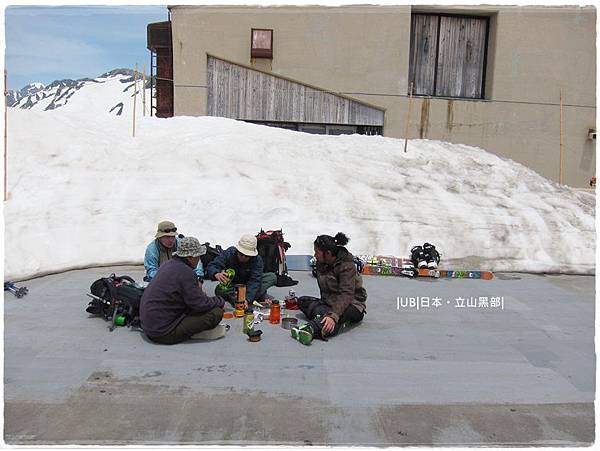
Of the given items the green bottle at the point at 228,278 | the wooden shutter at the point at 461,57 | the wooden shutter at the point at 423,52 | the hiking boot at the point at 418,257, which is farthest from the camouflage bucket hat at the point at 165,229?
the wooden shutter at the point at 461,57

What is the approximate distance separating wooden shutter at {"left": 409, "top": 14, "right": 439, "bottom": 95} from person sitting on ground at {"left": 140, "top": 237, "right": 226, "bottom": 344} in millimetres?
13781

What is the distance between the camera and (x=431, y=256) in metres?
8.57

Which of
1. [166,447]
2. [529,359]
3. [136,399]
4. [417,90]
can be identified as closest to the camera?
[166,447]

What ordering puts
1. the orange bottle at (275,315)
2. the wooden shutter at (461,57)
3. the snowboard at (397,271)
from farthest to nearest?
the wooden shutter at (461,57) → the snowboard at (397,271) → the orange bottle at (275,315)

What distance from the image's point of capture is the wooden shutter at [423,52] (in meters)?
16.5

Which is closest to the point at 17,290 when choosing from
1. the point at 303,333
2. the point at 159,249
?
the point at 159,249

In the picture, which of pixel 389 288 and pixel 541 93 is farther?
pixel 541 93

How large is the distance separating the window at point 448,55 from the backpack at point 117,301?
13637mm

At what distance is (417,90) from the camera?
16875 millimetres

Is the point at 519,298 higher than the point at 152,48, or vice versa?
the point at 152,48

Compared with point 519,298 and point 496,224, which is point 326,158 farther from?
point 519,298

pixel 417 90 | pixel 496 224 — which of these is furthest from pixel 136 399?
pixel 417 90

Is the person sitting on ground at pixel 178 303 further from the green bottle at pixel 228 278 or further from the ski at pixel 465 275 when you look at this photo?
the ski at pixel 465 275

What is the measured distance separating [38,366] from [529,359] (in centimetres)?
440
